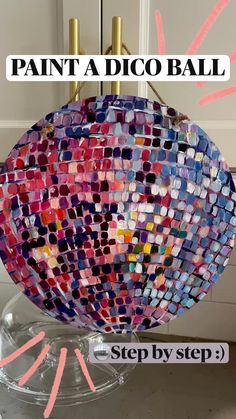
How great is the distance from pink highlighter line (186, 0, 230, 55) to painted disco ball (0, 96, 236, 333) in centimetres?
13

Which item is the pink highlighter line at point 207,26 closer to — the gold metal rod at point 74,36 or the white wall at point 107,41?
the white wall at point 107,41

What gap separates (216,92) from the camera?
76cm

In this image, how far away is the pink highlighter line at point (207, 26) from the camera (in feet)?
2.35

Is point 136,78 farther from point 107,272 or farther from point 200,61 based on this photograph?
point 107,272

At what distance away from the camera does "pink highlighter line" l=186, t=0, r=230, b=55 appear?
72cm

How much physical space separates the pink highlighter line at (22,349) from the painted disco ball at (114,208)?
0.23 metres

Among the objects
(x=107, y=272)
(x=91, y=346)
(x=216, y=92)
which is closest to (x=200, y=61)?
(x=216, y=92)

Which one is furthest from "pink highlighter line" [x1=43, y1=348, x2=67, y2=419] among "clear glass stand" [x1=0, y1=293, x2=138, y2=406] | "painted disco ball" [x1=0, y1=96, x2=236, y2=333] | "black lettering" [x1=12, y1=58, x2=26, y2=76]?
"black lettering" [x1=12, y1=58, x2=26, y2=76]

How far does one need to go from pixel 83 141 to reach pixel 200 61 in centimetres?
20

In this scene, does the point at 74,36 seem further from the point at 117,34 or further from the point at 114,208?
the point at 114,208

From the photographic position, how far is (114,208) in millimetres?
643

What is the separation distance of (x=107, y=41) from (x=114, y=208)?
26 cm

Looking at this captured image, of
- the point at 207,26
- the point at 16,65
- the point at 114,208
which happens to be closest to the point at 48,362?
the point at 114,208

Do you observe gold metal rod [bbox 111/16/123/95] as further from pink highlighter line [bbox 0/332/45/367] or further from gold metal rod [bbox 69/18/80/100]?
pink highlighter line [bbox 0/332/45/367]
